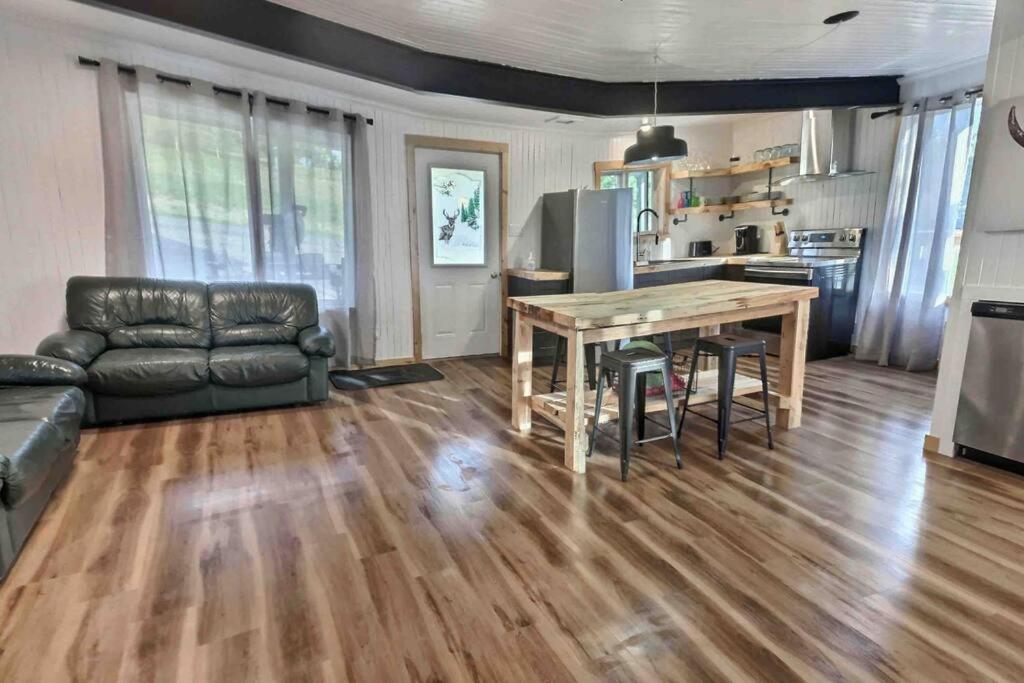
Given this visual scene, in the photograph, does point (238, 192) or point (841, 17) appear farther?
point (238, 192)

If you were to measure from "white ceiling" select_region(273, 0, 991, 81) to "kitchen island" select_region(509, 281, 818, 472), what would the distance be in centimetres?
169

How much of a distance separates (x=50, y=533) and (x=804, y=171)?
247 inches

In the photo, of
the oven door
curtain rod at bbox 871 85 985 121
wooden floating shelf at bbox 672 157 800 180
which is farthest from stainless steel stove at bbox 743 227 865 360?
curtain rod at bbox 871 85 985 121

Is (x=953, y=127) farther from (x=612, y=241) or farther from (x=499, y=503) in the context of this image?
(x=499, y=503)

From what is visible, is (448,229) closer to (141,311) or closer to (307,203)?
(307,203)

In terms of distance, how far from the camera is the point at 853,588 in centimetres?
177

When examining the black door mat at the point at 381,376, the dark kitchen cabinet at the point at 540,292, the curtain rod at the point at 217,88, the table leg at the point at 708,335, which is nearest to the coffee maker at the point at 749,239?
the table leg at the point at 708,335

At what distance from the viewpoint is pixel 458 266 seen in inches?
208

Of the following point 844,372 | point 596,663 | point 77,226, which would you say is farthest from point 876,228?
point 77,226

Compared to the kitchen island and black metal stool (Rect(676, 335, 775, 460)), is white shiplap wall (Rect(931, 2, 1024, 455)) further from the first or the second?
black metal stool (Rect(676, 335, 775, 460))

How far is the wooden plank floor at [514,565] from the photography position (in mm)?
1489

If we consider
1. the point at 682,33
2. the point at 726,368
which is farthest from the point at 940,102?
the point at 726,368

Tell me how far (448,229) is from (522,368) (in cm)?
247

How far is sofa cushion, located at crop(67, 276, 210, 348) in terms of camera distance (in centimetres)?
347
